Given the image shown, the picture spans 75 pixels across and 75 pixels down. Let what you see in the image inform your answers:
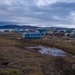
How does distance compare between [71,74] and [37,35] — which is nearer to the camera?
[71,74]

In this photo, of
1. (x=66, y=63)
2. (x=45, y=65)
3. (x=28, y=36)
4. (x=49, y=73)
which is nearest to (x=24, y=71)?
(x=49, y=73)

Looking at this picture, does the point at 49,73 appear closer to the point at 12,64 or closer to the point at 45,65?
the point at 45,65

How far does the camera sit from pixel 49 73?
52.3 ft

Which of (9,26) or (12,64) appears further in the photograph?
(9,26)

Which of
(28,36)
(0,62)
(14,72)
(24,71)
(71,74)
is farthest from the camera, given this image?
(28,36)

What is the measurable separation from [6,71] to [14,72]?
0.63 m

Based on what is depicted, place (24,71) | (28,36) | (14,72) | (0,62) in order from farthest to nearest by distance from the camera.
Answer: (28,36), (0,62), (24,71), (14,72)

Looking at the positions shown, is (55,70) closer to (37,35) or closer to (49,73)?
(49,73)

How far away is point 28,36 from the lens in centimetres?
5644

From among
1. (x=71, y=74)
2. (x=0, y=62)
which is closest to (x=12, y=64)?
A: (x=0, y=62)

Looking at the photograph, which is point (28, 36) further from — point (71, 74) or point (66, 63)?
point (71, 74)

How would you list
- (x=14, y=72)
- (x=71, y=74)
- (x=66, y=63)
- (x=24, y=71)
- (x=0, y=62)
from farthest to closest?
(x=66, y=63) → (x=0, y=62) → (x=71, y=74) → (x=24, y=71) → (x=14, y=72)

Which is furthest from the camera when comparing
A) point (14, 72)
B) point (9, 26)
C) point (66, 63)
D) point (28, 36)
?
point (9, 26)

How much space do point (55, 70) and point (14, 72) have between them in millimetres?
4139
